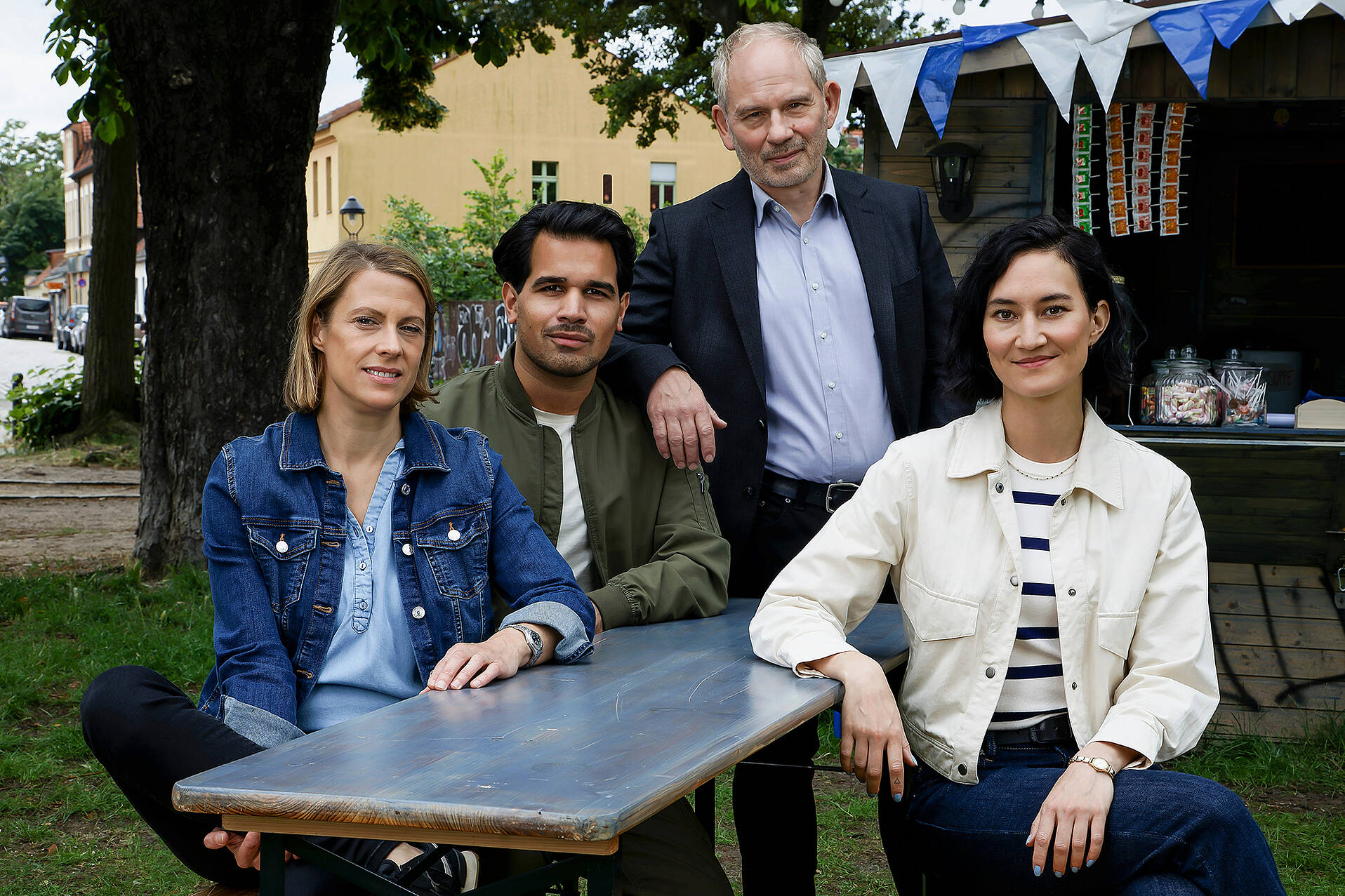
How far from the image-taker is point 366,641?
7.98ft

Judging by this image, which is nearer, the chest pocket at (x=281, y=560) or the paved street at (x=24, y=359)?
the chest pocket at (x=281, y=560)

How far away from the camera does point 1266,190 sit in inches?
337

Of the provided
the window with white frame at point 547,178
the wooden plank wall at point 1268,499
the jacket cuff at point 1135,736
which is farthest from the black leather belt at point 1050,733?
the window with white frame at point 547,178

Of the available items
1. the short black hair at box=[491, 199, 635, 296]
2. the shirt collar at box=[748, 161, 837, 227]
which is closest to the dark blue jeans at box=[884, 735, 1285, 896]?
the short black hair at box=[491, 199, 635, 296]

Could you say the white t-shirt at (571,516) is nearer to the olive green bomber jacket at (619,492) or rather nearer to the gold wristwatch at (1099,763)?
the olive green bomber jacket at (619,492)

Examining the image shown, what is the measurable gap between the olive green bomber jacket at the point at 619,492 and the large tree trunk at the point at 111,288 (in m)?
11.8

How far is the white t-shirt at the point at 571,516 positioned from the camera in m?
2.92

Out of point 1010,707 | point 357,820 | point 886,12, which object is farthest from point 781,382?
point 886,12

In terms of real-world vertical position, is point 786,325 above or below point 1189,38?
below

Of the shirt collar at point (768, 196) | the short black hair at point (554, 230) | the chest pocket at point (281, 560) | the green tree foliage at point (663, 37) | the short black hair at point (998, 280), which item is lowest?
the chest pocket at point (281, 560)

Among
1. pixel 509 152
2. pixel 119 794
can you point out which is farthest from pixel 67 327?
pixel 119 794

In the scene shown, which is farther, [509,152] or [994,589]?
[509,152]

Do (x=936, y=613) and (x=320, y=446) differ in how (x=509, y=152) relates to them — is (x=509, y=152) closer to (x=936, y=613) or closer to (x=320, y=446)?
(x=320, y=446)

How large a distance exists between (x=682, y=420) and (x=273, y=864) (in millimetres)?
1380
